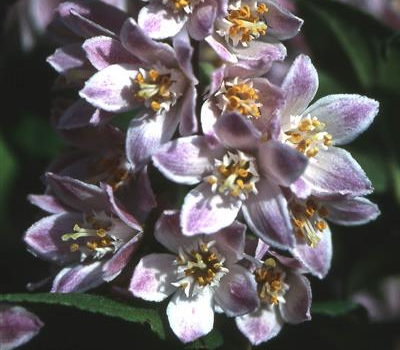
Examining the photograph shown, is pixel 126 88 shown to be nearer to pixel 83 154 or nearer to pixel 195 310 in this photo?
pixel 83 154

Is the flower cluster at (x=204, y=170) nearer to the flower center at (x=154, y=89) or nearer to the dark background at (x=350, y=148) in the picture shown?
the flower center at (x=154, y=89)

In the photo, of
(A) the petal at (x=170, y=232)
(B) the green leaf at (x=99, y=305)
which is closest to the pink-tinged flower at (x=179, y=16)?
(A) the petal at (x=170, y=232)

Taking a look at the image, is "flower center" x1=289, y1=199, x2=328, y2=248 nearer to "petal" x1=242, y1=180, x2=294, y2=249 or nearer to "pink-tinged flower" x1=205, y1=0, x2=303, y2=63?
"petal" x1=242, y1=180, x2=294, y2=249

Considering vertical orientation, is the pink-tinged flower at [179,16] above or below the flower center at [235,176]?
above

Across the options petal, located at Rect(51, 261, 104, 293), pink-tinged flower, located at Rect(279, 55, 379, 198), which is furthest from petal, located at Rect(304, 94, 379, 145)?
petal, located at Rect(51, 261, 104, 293)

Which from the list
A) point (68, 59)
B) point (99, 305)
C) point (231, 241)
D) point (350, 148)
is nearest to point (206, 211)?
point (231, 241)

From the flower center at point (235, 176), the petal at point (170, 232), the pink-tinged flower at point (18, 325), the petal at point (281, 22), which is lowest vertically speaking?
the pink-tinged flower at point (18, 325)

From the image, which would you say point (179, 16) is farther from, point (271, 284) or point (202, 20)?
point (271, 284)
